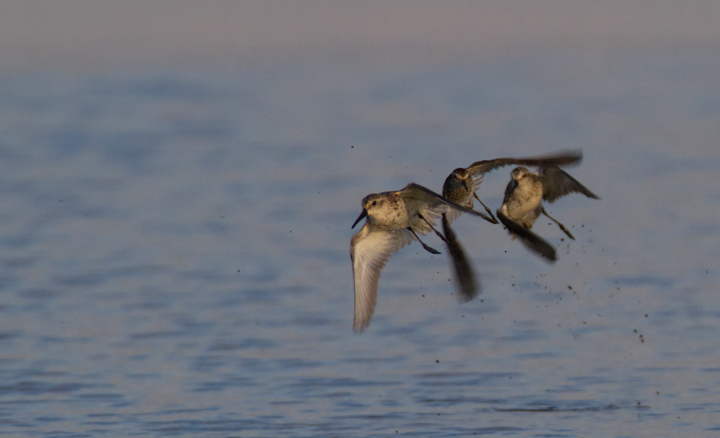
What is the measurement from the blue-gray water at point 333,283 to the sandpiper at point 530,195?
195 cm

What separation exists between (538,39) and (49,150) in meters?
37.2

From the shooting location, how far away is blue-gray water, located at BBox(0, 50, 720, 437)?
11.0m

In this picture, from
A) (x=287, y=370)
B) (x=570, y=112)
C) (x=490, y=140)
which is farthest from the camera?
(x=570, y=112)

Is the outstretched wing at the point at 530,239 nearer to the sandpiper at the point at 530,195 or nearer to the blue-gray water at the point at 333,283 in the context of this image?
the sandpiper at the point at 530,195

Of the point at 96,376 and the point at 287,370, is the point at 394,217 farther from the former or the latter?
the point at 96,376

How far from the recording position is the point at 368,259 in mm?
9359

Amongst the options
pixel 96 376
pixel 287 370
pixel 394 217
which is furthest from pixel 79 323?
pixel 394 217

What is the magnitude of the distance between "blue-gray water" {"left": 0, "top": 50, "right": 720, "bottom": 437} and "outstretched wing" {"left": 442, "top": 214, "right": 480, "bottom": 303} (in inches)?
66.1

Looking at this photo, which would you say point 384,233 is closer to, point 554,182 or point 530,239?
point 530,239

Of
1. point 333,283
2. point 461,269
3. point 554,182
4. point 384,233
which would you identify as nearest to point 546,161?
point 554,182

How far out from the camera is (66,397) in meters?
11.4

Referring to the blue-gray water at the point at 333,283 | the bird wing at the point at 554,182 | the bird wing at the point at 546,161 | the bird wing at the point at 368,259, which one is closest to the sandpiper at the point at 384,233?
the bird wing at the point at 368,259

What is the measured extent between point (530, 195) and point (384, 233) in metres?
1.25

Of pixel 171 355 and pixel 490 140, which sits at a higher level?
pixel 490 140
